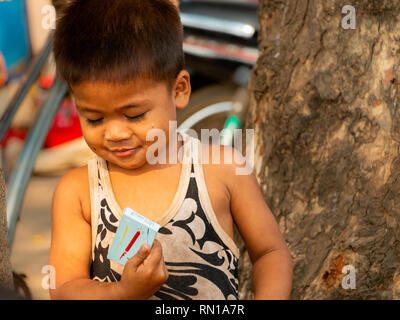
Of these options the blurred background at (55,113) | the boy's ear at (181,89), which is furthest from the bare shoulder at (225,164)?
the blurred background at (55,113)

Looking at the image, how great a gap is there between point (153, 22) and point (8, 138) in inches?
134

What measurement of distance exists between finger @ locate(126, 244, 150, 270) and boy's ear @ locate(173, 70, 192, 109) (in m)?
0.48

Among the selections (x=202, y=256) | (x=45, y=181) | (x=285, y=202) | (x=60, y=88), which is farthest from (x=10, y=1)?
(x=202, y=256)

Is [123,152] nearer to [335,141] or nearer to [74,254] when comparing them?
[74,254]

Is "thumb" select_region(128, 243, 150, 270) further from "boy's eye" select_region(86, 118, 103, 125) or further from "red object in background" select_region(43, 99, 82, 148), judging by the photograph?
"red object in background" select_region(43, 99, 82, 148)

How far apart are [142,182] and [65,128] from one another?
4309mm

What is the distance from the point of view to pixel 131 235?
4.79ft

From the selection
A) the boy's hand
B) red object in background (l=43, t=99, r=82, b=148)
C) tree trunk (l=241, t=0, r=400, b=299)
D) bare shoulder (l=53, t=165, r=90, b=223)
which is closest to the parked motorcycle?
red object in background (l=43, t=99, r=82, b=148)

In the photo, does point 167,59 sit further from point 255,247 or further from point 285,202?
point 285,202

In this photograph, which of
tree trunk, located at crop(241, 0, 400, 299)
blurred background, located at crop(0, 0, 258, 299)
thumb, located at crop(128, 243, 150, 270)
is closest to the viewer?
thumb, located at crop(128, 243, 150, 270)

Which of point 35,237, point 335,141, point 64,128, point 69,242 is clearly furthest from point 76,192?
point 64,128

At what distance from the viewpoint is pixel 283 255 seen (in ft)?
5.61

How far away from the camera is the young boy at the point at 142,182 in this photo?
1.54 m

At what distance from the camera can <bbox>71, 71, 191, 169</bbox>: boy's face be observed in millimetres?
1520
